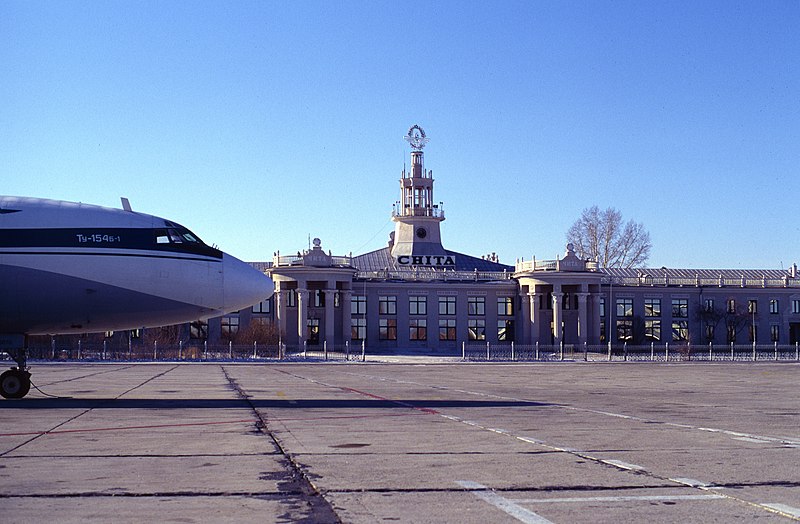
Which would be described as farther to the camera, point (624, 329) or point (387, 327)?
point (624, 329)

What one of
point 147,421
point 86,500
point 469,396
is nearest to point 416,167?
point 469,396

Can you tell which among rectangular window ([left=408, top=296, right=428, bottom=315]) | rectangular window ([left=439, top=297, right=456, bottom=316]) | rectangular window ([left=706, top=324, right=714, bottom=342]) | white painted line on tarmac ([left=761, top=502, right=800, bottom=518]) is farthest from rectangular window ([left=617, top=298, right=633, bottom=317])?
white painted line on tarmac ([left=761, top=502, right=800, bottom=518])

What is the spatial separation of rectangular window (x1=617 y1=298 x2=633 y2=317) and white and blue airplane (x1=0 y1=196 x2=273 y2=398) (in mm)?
81927

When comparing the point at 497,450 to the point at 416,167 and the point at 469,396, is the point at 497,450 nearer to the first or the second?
the point at 469,396

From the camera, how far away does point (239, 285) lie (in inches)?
987

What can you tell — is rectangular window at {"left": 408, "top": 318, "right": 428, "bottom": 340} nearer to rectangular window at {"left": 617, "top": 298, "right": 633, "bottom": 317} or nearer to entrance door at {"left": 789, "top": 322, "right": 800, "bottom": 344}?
rectangular window at {"left": 617, "top": 298, "right": 633, "bottom": 317}

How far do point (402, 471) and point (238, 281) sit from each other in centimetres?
1402

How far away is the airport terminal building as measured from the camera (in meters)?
94.8

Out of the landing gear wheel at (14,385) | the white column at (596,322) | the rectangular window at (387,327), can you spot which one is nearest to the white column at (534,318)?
the white column at (596,322)

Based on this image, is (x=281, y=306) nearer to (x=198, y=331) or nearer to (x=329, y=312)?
(x=329, y=312)

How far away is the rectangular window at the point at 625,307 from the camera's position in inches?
4045

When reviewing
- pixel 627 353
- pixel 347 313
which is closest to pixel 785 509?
pixel 627 353

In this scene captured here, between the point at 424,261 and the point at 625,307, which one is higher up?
the point at 424,261

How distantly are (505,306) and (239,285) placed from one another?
7806cm
